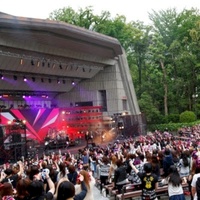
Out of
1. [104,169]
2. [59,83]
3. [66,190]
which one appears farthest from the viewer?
[59,83]

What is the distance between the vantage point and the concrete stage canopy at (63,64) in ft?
68.5

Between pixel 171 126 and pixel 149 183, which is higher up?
pixel 171 126

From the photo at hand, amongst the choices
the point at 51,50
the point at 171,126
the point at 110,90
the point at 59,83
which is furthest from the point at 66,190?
the point at 171,126

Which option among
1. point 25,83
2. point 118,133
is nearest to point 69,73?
point 25,83

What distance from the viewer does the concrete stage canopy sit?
20.9 m

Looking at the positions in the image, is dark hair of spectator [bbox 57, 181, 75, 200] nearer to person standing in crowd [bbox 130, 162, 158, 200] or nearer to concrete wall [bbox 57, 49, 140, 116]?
person standing in crowd [bbox 130, 162, 158, 200]

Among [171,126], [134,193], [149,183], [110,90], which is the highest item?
[110,90]

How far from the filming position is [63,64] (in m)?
26.0

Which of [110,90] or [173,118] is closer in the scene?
[110,90]

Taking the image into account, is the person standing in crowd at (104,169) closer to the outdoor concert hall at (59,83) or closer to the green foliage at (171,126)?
the outdoor concert hall at (59,83)

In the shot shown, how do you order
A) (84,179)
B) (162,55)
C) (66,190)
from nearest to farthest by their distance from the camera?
(66,190) < (84,179) < (162,55)

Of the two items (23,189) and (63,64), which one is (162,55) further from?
(23,189)

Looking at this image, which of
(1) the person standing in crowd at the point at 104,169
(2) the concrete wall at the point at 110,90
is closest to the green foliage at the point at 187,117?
(2) the concrete wall at the point at 110,90

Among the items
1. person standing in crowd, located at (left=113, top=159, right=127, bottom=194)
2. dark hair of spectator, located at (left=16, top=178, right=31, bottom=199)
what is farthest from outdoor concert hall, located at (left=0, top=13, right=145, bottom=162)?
dark hair of spectator, located at (left=16, top=178, right=31, bottom=199)
